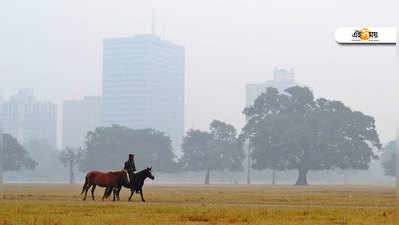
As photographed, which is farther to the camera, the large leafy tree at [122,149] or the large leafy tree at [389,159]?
→ the large leafy tree at [122,149]

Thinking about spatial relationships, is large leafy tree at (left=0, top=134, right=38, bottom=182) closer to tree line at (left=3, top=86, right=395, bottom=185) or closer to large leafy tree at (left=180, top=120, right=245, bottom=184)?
tree line at (left=3, top=86, right=395, bottom=185)

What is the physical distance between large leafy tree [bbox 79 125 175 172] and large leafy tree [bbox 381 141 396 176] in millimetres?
36396

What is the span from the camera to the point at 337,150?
99.1m

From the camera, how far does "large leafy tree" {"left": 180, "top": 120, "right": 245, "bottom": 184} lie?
120m

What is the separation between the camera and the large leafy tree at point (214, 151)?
395 ft

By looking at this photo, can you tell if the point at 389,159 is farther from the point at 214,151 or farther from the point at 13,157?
the point at 13,157

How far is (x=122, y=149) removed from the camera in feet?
428

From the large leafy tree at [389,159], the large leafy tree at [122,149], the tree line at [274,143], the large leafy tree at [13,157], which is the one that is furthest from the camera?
the large leafy tree at [122,149]

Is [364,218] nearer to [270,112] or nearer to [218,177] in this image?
[270,112]

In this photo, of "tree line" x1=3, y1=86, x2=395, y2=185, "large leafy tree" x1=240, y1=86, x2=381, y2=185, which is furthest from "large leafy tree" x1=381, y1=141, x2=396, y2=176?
"large leafy tree" x1=240, y1=86, x2=381, y2=185

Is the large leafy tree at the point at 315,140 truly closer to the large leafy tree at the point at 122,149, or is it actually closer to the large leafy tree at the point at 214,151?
the large leafy tree at the point at 214,151

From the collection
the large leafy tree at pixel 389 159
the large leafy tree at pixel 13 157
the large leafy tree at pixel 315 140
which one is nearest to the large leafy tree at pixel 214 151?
the large leafy tree at pixel 315 140

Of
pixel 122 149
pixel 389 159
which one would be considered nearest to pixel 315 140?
pixel 122 149

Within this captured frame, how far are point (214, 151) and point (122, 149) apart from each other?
1875 cm
